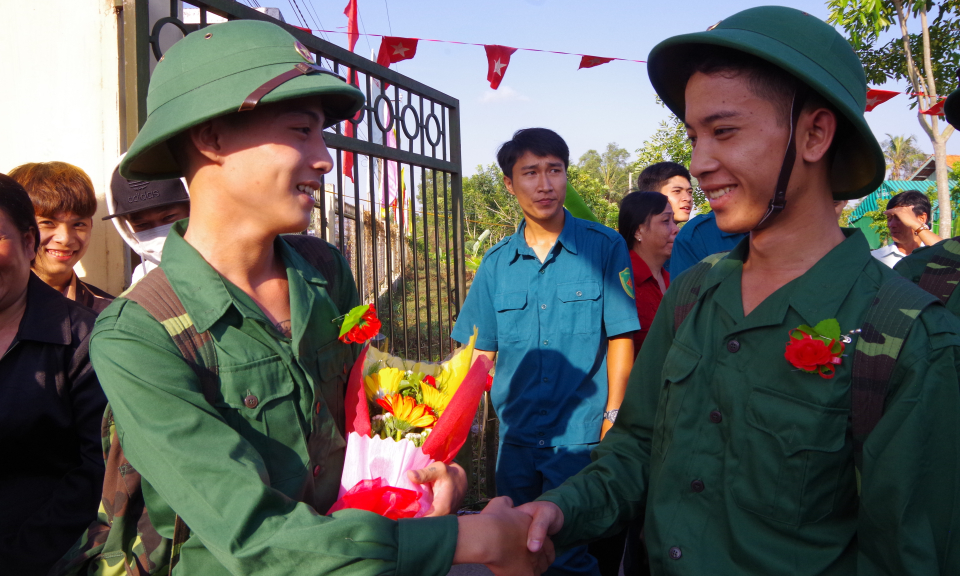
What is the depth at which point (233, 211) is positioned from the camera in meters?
1.72

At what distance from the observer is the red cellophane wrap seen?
5.42 ft

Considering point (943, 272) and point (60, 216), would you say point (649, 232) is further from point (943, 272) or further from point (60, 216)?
point (60, 216)

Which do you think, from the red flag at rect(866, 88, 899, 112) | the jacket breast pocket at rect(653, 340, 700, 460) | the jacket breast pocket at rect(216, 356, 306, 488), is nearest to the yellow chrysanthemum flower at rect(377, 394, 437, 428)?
the jacket breast pocket at rect(216, 356, 306, 488)

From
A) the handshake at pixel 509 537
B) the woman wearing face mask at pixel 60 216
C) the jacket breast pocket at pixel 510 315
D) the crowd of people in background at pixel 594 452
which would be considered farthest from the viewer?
the jacket breast pocket at pixel 510 315

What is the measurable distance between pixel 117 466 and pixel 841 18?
11050 millimetres

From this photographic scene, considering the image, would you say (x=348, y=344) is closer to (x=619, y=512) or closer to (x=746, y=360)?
(x=619, y=512)

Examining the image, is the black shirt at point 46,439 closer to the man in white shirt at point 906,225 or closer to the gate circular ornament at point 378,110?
the gate circular ornament at point 378,110

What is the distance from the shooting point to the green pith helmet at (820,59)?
1.50 meters

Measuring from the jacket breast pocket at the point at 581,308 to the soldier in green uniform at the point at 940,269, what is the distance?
1497 millimetres

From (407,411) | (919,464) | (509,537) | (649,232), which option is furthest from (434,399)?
(649,232)

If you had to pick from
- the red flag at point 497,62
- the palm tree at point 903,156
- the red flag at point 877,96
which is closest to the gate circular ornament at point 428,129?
the red flag at point 497,62

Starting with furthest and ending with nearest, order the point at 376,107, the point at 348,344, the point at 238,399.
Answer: the point at 376,107 → the point at 348,344 → the point at 238,399

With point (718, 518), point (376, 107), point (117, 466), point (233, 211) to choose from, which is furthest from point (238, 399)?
point (376, 107)

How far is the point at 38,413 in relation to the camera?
2076 mm
